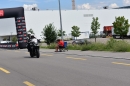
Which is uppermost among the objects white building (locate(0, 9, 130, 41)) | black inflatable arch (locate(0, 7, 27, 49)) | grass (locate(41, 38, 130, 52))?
white building (locate(0, 9, 130, 41))

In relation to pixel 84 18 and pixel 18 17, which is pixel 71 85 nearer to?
pixel 18 17

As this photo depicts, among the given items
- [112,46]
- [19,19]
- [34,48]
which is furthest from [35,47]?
[19,19]

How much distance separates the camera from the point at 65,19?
93625mm

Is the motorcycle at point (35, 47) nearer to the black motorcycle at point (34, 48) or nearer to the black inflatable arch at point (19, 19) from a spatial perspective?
the black motorcycle at point (34, 48)

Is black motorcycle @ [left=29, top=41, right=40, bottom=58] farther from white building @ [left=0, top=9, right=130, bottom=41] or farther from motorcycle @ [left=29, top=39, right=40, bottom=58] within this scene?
white building @ [left=0, top=9, right=130, bottom=41]

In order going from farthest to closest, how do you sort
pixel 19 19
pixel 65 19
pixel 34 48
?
pixel 65 19, pixel 19 19, pixel 34 48

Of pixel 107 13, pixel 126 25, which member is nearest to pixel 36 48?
pixel 126 25

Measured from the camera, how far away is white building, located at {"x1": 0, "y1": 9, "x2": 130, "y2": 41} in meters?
87.5

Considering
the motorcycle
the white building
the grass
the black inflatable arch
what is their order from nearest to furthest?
the grass
the motorcycle
the black inflatable arch
the white building

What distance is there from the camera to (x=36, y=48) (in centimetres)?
1808

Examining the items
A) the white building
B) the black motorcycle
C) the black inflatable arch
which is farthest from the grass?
the white building

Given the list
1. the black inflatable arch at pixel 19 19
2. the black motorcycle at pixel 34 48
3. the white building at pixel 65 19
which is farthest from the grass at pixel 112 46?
the white building at pixel 65 19

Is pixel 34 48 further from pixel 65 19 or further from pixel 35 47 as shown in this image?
pixel 65 19

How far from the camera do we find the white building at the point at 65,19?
87.5 m
